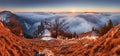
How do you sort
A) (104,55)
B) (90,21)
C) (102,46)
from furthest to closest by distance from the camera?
(90,21)
(102,46)
(104,55)

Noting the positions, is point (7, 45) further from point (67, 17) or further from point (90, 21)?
point (90, 21)

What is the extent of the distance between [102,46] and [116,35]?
0.76 metres

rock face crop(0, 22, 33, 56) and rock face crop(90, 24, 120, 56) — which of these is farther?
rock face crop(0, 22, 33, 56)

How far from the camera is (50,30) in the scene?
3959 cm

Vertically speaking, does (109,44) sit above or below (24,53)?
above

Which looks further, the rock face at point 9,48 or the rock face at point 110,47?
the rock face at point 9,48

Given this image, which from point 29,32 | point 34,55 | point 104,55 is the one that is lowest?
point 29,32

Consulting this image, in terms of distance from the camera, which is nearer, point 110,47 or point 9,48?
point 110,47

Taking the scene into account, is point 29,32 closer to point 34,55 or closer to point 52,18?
point 52,18

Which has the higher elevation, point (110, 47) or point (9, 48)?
point (110, 47)

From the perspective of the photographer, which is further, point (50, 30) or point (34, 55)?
point (50, 30)

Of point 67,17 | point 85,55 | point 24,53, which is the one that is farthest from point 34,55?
point 67,17

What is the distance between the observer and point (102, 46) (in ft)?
47.6

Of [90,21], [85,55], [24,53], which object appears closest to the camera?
[85,55]
